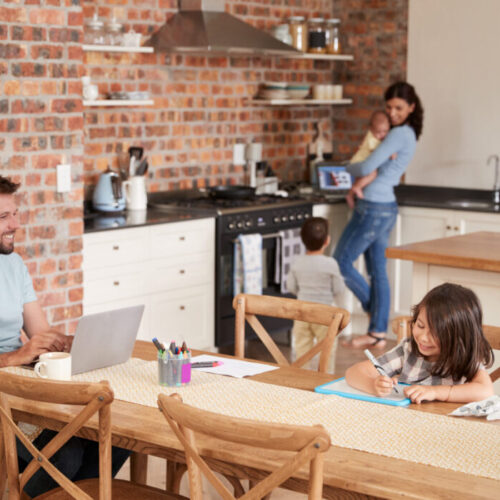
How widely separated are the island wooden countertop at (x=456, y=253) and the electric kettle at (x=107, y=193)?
1.97m

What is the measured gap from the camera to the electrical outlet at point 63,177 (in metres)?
4.40

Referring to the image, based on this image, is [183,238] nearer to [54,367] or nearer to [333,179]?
[333,179]

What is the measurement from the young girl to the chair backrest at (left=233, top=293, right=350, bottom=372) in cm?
45

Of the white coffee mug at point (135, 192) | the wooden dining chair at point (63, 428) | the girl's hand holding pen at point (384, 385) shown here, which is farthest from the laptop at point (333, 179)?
the wooden dining chair at point (63, 428)

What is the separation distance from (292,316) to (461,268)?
1.05 metres

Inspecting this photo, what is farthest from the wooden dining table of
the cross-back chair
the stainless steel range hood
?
the stainless steel range hood

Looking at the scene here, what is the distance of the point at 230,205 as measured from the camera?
5.75 metres

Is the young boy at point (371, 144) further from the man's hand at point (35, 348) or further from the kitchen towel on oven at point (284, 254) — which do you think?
the man's hand at point (35, 348)

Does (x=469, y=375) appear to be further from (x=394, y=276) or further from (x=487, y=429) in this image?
(x=394, y=276)

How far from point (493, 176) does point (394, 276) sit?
96 cm

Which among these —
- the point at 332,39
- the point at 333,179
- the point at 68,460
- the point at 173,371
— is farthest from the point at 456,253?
the point at 332,39

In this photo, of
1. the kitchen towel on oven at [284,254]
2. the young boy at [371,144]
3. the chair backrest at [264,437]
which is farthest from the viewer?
the young boy at [371,144]

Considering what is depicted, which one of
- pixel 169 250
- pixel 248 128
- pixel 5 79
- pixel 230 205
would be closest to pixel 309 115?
pixel 248 128

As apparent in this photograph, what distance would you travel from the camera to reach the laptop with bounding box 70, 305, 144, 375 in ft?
8.59
